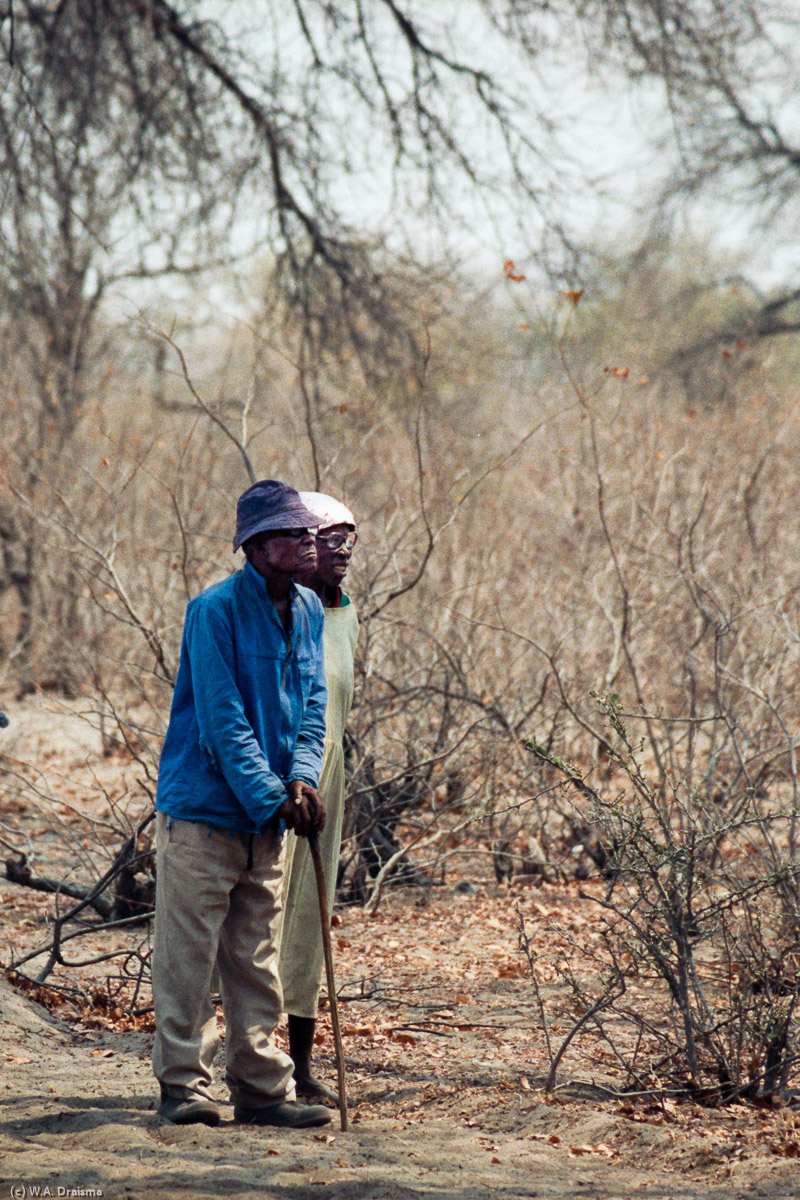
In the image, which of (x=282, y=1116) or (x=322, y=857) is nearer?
(x=282, y=1116)

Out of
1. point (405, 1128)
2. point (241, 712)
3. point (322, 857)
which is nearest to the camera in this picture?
point (241, 712)

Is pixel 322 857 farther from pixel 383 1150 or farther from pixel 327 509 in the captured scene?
pixel 327 509

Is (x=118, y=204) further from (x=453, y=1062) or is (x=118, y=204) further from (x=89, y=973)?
(x=453, y=1062)

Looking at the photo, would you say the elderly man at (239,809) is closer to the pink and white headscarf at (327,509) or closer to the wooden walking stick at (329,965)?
the wooden walking stick at (329,965)

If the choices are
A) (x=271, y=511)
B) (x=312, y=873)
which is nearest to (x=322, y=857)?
(x=312, y=873)

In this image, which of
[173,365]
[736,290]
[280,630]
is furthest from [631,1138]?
[736,290]

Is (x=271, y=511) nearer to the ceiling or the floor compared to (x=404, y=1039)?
nearer to the ceiling

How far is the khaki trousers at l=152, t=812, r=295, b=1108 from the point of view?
135 inches

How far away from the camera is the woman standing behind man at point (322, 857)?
12.5 feet

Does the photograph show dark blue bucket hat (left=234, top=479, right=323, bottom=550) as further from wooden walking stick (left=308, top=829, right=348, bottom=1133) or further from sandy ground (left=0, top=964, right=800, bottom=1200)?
sandy ground (left=0, top=964, right=800, bottom=1200)

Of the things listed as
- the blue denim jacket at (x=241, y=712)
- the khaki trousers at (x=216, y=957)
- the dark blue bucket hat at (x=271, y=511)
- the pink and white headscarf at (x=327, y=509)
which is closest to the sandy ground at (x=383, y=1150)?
the khaki trousers at (x=216, y=957)

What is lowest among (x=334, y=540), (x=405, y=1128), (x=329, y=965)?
(x=405, y=1128)

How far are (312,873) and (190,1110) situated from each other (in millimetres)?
749

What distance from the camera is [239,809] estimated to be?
3412 mm
